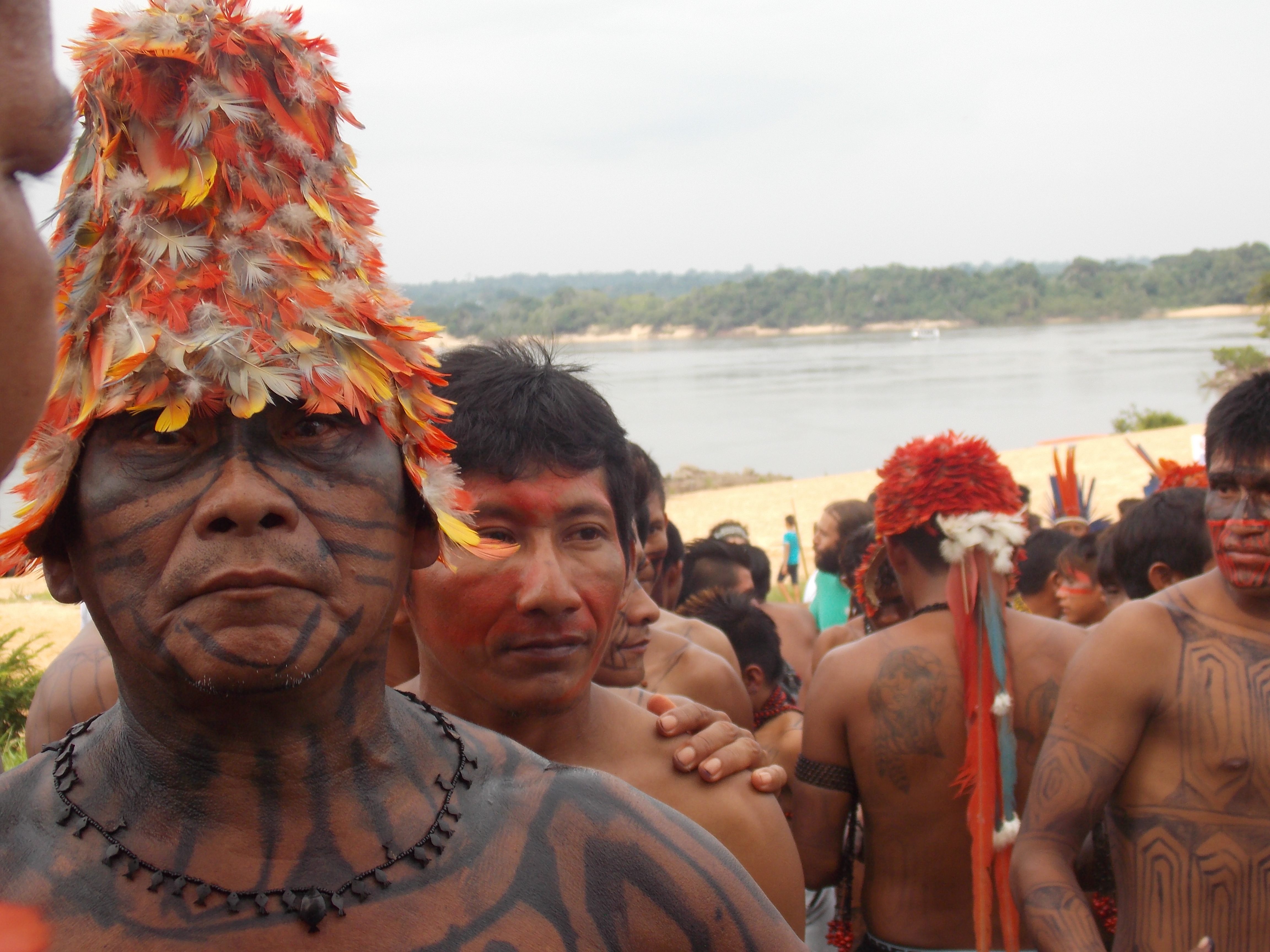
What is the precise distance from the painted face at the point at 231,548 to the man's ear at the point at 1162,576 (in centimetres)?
432

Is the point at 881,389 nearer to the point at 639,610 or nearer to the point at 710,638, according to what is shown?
the point at 710,638

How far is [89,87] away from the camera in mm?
1393

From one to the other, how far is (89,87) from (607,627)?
1.42m

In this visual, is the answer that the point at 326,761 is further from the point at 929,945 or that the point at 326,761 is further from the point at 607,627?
the point at 929,945

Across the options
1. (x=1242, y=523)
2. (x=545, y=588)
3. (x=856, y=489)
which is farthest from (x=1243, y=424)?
(x=856, y=489)

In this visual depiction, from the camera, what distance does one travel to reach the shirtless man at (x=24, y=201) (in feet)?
2.25

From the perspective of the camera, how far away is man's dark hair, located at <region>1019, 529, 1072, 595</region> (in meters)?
6.55

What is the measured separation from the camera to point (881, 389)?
251 feet

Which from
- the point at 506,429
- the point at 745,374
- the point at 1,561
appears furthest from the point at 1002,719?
the point at 745,374

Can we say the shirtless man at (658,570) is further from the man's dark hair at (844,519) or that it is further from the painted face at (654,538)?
the man's dark hair at (844,519)

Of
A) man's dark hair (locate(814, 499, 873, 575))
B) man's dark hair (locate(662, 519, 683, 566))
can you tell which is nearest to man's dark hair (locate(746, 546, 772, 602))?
man's dark hair (locate(814, 499, 873, 575))

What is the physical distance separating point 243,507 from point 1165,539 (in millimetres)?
4500

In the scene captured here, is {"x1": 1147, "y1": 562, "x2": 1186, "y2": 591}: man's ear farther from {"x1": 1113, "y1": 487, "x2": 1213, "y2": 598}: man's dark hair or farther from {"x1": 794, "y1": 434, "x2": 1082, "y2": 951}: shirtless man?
{"x1": 794, "y1": 434, "x2": 1082, "y2": 951}: shirtless man

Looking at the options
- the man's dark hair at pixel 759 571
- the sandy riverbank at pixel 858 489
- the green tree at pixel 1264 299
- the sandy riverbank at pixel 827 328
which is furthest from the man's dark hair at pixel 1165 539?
the sandy riverbank at pixel 827 328
